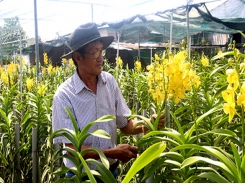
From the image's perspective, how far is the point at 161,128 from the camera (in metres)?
1.50

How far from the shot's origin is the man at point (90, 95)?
64.4 inches

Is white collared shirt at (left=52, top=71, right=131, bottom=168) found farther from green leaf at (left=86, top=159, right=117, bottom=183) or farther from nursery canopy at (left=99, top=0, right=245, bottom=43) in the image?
nursery canopy at (left=99, top=0, right=245, bottom=43)

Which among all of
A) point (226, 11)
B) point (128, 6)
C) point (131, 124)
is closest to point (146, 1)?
point (128, 6)

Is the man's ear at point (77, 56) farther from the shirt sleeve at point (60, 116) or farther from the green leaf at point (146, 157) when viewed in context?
the green leaf at point (146, 157)

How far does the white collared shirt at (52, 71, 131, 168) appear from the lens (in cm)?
160

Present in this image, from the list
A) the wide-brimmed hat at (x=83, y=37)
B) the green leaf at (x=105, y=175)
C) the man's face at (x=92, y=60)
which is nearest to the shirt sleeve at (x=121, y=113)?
the man's face at (x=92, y=60)

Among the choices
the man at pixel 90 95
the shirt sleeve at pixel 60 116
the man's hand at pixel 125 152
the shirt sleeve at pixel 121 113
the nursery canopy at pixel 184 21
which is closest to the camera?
the man's hand at pixel 125 152

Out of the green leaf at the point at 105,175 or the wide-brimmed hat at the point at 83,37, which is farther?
the wide-brimmed hat at the point at 83,37

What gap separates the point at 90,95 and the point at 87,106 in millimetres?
68

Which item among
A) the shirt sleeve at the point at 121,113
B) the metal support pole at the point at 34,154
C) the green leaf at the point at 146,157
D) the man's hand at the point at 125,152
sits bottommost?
the metal support pole at the point at 34,154

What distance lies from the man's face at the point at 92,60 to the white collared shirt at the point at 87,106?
7 cm

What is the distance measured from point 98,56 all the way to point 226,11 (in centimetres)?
491

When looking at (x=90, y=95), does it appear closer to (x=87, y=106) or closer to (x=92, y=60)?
(x=87, y=106)

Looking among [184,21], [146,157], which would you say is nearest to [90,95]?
[146,157]
